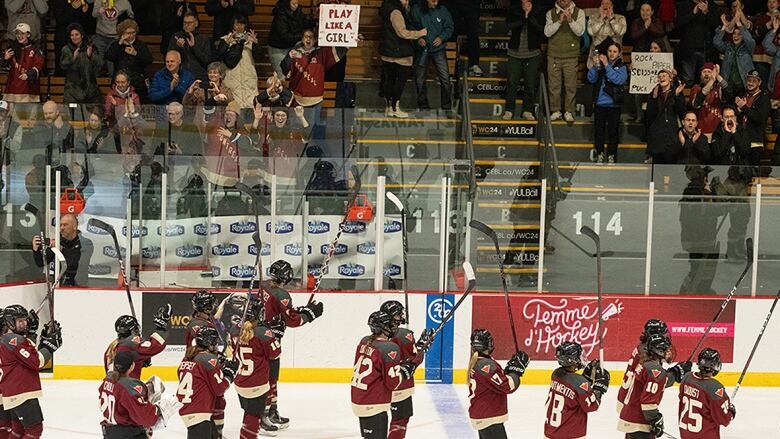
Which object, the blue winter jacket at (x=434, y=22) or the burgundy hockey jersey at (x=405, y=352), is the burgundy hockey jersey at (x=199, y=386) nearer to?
the burgundy hockey jersey at (x=405, y=352)

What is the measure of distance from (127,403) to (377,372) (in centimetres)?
198

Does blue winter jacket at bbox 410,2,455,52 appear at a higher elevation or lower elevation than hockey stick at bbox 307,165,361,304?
higher

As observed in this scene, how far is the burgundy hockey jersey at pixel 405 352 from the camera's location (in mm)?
10961

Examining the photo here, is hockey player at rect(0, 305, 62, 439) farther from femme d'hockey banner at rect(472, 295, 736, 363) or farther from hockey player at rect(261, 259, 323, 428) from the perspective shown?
femme d'hockey banner at rect(472, 295, 736, 363)

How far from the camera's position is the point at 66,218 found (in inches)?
533

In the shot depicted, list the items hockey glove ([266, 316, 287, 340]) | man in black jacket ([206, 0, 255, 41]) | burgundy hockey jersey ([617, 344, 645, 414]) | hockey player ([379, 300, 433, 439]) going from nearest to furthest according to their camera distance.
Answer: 1. burgundy hockey jersey ([617, 344, 645, 414])
2. hockey player ([379, 300, 433, 439])
3. hockey glove ([266, 316, 287, 340])
4. man in black jacket ([206, 0, 255, 41])

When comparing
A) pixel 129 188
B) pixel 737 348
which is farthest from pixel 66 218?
pixel 737 348

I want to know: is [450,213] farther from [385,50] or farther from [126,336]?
[126,336]

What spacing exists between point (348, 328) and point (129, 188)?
100 inches

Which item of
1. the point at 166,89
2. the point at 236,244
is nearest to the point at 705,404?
the point at 236,244

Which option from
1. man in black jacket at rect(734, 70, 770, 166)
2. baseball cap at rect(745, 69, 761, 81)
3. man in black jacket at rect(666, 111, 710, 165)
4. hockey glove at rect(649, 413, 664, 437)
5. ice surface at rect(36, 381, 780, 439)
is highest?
baseball cap at rect(745, 69, 761, 81)

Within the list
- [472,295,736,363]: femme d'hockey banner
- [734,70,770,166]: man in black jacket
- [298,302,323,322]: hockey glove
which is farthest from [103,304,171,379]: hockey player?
[734,70,770,166]: man in black jacket

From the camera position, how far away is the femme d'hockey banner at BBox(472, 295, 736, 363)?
13.8m

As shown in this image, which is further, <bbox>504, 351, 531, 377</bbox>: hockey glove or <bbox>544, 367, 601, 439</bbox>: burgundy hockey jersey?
<bbox>504, 351, 531, 377</bbox>: hockey glove
